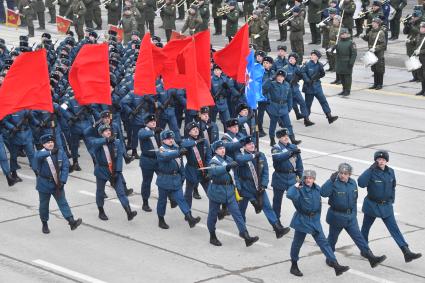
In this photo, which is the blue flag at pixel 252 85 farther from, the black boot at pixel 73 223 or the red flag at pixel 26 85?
the black boot at pixel 73 223

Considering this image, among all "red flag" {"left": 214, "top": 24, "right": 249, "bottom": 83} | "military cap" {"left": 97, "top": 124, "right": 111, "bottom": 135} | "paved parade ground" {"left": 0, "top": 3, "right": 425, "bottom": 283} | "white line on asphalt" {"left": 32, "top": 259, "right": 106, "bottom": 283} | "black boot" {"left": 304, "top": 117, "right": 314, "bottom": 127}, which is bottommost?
"black boot" {"left": 304, "top": 117, "right": 314, "bottom": 127}

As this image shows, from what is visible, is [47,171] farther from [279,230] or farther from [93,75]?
[279,230]

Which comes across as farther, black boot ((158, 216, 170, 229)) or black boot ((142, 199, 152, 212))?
black boot ((142, 199, 152, 212))

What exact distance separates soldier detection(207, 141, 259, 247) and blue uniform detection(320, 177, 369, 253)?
5.15 feet

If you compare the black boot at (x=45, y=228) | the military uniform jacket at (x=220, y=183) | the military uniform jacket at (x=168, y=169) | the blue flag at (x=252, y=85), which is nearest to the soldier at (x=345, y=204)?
the military uniform jacket at (x=220, y=183)

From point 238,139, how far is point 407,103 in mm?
10812

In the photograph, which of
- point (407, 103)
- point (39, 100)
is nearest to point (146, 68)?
point (39, 100)

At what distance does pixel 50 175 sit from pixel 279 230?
381 cm

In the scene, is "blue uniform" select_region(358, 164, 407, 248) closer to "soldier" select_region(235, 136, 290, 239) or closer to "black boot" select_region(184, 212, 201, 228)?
"soldier" select_region(235, 136, 290, 239)

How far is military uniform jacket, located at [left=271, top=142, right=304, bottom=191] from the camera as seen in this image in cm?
1797

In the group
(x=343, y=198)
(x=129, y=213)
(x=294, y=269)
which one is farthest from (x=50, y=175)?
(x=343, y=198)

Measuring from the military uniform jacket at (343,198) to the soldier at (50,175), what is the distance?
446cm

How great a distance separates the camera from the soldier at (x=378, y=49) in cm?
2964

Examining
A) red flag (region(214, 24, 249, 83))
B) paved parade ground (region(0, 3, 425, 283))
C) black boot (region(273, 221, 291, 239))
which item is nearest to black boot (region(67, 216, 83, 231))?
paved parade ground (region(0, 3, 425, 283))
